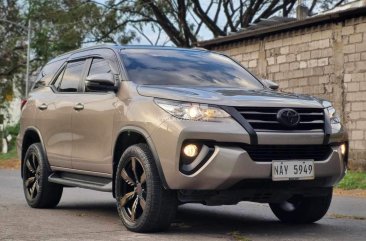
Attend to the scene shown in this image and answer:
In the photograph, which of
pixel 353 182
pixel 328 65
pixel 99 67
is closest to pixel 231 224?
pixel 99 67

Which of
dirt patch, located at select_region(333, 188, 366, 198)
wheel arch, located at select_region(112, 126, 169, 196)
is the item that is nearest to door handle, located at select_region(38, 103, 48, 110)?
wheel arch, located at select_region(112, 126, 169, 196)

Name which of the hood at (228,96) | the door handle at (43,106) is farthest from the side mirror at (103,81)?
the door handle at (43,106)

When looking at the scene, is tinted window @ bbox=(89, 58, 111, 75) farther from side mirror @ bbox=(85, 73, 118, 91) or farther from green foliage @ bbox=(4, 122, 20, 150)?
green foliage @ bbox=(4, 122, 20, 150)

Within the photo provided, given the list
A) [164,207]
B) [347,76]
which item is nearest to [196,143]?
[164,207]

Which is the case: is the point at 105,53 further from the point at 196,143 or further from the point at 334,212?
the point at 334,212

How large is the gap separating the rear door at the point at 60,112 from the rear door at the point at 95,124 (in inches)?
7.2

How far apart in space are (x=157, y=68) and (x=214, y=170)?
5.76ft

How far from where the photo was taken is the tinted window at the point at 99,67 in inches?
300

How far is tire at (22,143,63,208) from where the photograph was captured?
8500 mm

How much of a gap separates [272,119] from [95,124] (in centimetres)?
200

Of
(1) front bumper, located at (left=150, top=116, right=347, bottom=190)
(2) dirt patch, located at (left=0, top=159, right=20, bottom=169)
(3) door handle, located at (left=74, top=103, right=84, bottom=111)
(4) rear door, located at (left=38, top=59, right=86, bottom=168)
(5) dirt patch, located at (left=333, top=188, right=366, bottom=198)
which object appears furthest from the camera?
(2) dirt patch, located at (left=0, top=159, right=20, bottom=169)

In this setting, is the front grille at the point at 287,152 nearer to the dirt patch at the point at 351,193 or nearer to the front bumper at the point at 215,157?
the front bumper at the point at 215,157

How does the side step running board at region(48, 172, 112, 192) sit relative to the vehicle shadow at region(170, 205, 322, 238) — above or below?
above

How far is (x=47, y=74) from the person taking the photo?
9289mm
